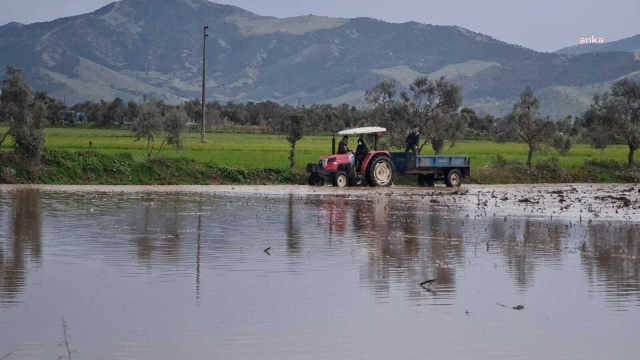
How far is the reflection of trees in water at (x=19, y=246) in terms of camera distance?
13.1 metres

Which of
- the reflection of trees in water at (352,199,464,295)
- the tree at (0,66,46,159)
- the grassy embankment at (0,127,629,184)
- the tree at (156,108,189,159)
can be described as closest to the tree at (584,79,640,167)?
the grassy embankment at (0,127,629,184)

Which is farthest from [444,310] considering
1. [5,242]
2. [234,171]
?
[234,171]

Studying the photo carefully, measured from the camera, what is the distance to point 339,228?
21.5 metres

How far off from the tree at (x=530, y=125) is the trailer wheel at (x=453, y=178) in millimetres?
9284

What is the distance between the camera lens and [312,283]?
13.7 metres

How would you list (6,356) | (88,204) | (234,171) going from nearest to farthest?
(6,356), (88,204), (234,171)

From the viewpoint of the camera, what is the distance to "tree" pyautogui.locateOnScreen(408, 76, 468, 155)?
4847 centimetres

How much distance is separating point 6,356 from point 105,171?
90.2 ft

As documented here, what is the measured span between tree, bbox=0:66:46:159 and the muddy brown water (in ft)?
27.2

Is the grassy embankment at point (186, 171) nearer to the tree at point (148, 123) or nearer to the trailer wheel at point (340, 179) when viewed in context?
the tree at point (148, 123)

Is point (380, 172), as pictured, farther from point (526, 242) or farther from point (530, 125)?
point (526, 242)

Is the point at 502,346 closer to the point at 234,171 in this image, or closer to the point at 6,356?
the point at 6,356

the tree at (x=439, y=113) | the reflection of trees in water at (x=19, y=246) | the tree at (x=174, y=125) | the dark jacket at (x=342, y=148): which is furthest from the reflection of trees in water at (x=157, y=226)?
the tree at (x=439, y=113)

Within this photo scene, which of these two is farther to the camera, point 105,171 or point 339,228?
point 105,171
